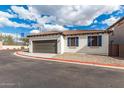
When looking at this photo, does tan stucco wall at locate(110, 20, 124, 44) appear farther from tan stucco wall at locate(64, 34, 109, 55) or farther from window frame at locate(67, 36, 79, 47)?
window frame at locate(67, 36, 79, 47)

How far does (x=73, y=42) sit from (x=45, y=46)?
18.7 feet

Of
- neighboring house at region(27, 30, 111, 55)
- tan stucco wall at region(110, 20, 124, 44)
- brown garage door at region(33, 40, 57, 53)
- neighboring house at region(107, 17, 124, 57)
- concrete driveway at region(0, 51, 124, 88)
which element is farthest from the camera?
brown garage door at region(33, 40, 57, 53)

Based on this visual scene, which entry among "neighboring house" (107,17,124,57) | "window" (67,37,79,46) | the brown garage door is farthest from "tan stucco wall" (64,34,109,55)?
the brown garage door

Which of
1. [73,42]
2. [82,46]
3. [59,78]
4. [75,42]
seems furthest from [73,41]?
[59,78]

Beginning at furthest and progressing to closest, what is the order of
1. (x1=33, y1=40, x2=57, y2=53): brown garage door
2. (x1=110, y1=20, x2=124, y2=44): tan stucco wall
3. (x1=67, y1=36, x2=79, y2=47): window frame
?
(x1=33, y1=40, x2=57, y2=53): brown garage door → (x1=67, y1=36, x2=79, y2=47): window frame → (x1=110, y1=20, x2=124, y2=44): tan stucco wall

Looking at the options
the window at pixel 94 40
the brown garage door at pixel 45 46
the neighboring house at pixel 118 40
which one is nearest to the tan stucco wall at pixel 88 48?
the window at pixel 94 40

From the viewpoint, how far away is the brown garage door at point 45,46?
21.6 m

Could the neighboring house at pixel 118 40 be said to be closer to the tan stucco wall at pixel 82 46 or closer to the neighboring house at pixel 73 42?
the neighboring house at pixel 73 42

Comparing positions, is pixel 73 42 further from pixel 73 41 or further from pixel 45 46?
pixel 45 46

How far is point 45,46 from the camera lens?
22609 millimetres

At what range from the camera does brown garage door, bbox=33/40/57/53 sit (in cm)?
2156
